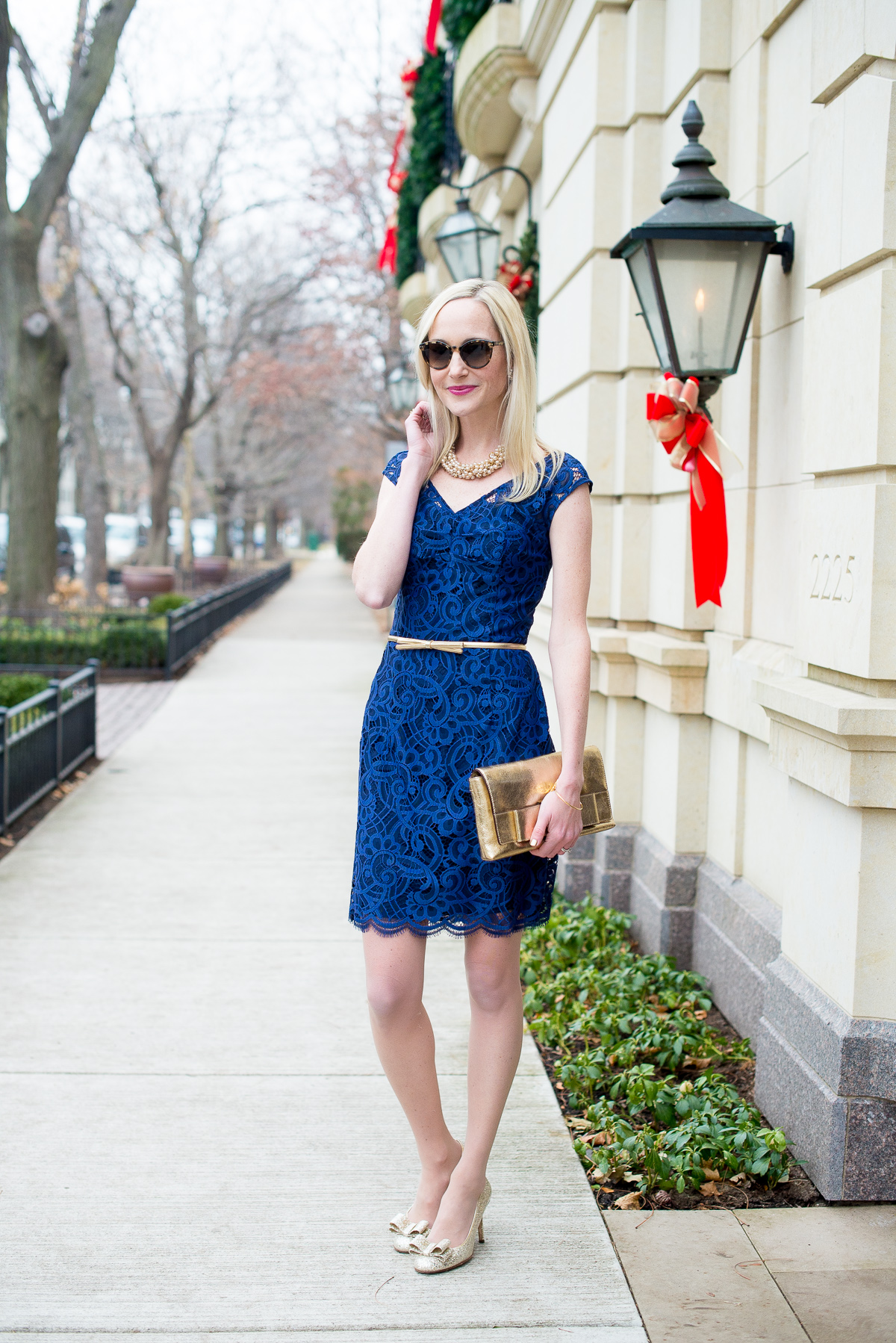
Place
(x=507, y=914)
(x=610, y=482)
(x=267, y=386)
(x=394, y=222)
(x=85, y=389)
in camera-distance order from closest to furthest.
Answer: (x=507, y=914) < (x=610, y=482) < (x=394, y=222) < (x=85, y=389) < (x=267, y=386)

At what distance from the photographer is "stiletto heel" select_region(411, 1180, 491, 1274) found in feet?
9.14

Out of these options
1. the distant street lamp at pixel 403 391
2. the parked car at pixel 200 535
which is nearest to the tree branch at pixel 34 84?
the distant street lamp at pixel 403 391

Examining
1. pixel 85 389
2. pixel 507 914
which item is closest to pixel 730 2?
pixel 507 914

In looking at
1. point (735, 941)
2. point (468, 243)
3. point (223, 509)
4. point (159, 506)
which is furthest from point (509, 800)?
point (223, 509)

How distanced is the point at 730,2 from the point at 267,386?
28.4 meters

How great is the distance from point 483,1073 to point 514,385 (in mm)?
1558

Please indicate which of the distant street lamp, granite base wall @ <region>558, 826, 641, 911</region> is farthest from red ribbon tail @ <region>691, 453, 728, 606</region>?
the distant street lamp

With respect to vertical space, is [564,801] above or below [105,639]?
above

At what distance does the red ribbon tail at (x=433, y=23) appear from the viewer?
9469 mm

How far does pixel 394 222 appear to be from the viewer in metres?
16.4

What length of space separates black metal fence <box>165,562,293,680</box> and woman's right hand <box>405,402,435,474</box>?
41.1 feet

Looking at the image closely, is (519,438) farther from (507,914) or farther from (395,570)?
(507,914)

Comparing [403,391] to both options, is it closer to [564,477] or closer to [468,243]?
[468,243]

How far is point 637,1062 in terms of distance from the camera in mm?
3934
